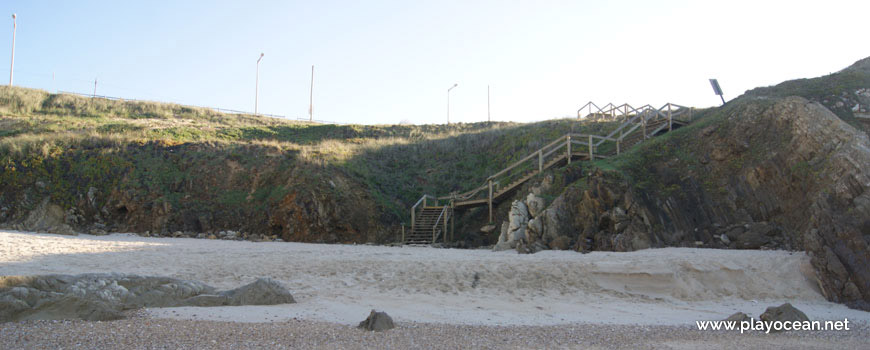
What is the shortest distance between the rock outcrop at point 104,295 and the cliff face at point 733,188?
30.0 feet

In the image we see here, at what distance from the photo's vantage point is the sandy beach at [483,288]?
23.2 feet

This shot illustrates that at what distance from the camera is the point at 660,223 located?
14219 mm

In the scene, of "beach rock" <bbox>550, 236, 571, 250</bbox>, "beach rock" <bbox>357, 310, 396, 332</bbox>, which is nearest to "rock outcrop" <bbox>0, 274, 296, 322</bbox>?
"beach rock" <bbox>357, 310, 396, 332</bbox>

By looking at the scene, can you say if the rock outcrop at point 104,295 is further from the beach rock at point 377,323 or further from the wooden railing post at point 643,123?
the wooden railing post at point 643,123

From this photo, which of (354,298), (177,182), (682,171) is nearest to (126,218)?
(177,182)

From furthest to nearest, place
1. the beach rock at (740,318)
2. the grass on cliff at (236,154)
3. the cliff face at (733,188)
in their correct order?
the grass on cliff at (236,154)
the cliff face at (733,188)
the beach rock at (740,318)

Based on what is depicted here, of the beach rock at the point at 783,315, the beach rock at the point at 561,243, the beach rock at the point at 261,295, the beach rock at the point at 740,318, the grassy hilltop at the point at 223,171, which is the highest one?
the grassy hilltop at the point at 223,171

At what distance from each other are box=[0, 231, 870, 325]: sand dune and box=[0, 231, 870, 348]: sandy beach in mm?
26

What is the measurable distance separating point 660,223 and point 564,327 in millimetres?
8239

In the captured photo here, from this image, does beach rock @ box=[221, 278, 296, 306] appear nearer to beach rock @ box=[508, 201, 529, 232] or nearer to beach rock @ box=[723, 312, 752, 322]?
beach rock @ box=[723, 312, 752, 322]

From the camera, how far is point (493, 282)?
34.3ft

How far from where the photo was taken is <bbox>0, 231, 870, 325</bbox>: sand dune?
825 centimetres

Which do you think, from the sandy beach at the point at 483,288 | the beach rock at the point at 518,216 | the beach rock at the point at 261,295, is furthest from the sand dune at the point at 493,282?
the beach rock at the point at 518,216

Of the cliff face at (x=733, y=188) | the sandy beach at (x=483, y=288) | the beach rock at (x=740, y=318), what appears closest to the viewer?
the sandy beach at (x=483, y=288)
